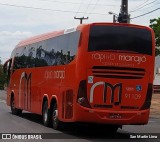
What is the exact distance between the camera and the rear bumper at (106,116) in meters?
14.7

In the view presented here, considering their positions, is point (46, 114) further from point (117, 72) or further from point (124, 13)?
point (124, 13)

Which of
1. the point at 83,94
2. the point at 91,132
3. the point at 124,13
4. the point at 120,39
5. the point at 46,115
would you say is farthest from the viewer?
the point at 124,13

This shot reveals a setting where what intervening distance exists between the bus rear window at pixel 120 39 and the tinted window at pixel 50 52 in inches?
24.1

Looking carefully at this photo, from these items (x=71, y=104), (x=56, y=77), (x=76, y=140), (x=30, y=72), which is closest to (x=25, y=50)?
(x=30, y=72)

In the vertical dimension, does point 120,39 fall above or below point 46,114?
above

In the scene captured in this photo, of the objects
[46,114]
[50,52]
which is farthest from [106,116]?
→ [50,52]

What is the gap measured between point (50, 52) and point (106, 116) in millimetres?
4331

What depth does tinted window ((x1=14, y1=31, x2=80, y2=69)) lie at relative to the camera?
15.8m

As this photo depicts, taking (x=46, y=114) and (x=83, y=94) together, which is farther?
(x=46, y=114)

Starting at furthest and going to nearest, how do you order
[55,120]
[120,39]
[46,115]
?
[46,115]
[55,120]
[120,39]

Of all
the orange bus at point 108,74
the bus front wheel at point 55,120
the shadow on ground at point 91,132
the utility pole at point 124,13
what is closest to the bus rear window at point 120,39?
the orange bus at point 108,74

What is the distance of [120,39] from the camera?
595 inches

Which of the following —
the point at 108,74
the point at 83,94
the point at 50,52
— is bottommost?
the point at 83,94

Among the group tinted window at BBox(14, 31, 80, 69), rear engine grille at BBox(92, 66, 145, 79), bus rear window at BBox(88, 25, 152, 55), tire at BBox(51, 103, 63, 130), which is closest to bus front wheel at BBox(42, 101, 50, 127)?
tire at BBox(51, 103, 63, 130)
